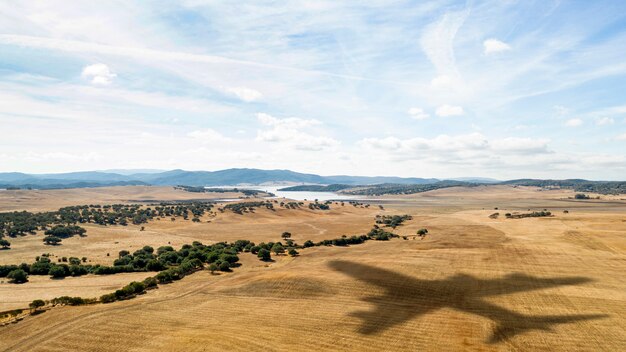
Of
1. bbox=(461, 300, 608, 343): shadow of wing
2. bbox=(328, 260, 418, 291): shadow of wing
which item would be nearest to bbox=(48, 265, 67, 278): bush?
→ bbox=(328, 260, 418, 291): shadow of wing

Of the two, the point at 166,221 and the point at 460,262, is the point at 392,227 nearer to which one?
the point at 460,262

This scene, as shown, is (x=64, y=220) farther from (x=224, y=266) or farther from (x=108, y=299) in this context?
(x=108, y=299)

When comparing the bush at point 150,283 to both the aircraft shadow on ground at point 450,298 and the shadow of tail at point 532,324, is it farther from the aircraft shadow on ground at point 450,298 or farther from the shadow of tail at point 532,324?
the shadow of tail at point 532,324

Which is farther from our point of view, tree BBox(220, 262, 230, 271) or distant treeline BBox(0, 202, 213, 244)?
distant treeline BBox(0, 202, 213, 244)

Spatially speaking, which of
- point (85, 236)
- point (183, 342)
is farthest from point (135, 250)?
point (183, 342)

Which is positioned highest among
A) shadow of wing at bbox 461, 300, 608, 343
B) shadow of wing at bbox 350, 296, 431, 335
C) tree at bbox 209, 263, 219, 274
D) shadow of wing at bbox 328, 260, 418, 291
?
shadow of wing at bbox 328, 260, 418, 291

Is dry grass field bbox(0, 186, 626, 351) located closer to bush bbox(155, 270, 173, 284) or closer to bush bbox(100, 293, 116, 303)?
bush bbox(100, 293, 116, 303)

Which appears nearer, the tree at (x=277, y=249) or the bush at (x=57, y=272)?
the bush at (x=57, y=272)

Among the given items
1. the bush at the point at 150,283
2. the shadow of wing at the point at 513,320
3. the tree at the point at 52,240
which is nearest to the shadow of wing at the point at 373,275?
the shadow of wing at the point at 513,320
